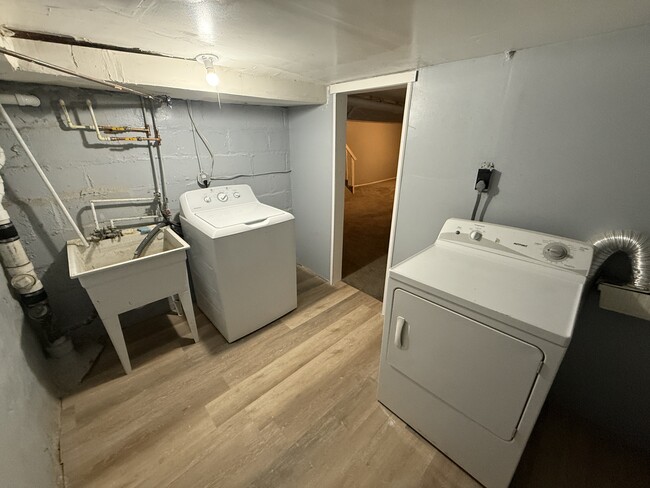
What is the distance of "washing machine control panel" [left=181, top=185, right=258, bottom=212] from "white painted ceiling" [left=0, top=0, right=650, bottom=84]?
92 centimetres

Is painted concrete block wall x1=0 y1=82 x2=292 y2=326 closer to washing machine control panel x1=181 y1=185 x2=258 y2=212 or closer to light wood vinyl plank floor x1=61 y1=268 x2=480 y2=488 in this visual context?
washing machine control panel x1=181 y1=185 x2=258 y2=212

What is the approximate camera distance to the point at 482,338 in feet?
3.05

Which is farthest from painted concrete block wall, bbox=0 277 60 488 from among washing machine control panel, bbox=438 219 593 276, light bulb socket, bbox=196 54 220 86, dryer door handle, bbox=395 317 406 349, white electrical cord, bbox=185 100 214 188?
washing machine control panel, bbox=438 219 593 276

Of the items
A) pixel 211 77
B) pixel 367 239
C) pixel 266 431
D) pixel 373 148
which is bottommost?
pixel 266 431

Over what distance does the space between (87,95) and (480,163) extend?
2375 millimetres

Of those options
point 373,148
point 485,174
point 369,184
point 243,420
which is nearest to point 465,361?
point 485,174

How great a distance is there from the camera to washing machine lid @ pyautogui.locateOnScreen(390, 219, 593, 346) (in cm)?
87

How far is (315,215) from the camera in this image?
8.51ft

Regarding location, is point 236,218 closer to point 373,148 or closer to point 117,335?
point 117,335

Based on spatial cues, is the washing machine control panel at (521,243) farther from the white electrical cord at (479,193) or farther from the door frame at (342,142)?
the door frame at (342,142)

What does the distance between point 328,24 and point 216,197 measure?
149 cm

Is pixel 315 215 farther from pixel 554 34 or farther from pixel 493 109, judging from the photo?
pixel 554 34

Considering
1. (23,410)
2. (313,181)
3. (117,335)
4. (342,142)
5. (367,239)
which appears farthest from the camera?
(367,239)

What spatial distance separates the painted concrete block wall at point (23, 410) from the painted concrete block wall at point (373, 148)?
6016 mm
